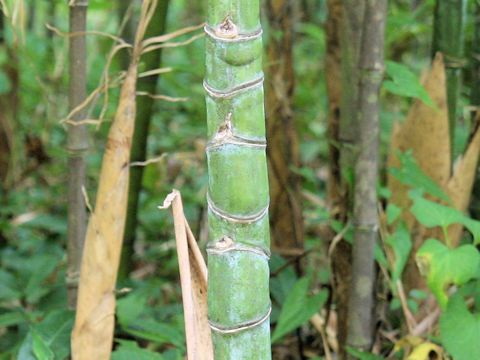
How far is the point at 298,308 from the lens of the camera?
3.69ft

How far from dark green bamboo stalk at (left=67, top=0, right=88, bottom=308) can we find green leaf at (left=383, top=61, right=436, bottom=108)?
0.39 m

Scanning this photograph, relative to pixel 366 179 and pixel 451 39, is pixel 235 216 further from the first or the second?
pixel 451 39

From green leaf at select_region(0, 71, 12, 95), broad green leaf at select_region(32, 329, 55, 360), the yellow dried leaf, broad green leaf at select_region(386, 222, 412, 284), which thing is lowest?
the yellow dried leaf

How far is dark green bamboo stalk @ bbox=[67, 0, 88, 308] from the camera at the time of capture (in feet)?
3.23

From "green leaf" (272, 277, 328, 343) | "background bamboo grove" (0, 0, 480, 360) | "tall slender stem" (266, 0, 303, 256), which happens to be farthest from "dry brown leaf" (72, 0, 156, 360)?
"tall slender stem" (266, 0, 303, 256)

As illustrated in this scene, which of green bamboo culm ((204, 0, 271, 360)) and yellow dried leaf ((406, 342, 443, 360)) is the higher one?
green bamboo culm ((204, 0, 271, 360))

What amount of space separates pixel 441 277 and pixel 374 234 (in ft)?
0.42

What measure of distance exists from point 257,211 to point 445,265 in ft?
1.23

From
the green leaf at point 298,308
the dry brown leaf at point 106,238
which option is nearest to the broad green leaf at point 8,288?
the dry brown leaf at point 106,238

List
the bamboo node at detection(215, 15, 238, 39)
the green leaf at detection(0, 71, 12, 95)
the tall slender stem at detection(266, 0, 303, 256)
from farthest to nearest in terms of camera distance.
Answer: the green leaf at detection(0, 71, 12, 95)
the tall slender stem at detection(266, 0, 303, 256)
the bamboo node at detection(215, 15, 238, 39)

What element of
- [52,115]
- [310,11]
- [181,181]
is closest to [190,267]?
[181,181]

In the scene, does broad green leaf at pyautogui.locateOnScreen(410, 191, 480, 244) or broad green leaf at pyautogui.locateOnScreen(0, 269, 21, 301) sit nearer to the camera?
broad green leaf at pyautogui.locateOnScreen(410, 191, 480, 244)

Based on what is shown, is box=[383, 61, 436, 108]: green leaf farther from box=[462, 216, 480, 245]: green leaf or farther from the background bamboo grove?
box=[462, 216, 480, 245]: green leaf

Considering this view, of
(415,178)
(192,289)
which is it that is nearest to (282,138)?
(415,178)
